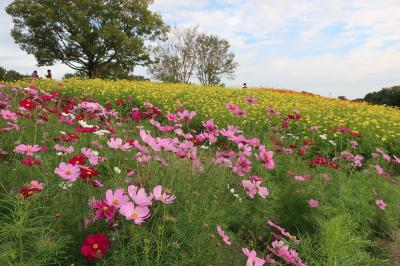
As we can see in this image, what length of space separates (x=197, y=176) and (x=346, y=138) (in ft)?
17.2

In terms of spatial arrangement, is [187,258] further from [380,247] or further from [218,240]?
[380,247]

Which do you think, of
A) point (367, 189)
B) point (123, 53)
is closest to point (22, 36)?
point (123, 53)

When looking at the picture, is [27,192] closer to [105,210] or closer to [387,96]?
[105,210]

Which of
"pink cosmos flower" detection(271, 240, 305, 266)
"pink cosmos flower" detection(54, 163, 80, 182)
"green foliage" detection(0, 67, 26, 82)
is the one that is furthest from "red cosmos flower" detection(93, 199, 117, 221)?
"green foliage" detection(0, 67, 26, 82)

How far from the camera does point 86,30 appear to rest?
2430 centimetres

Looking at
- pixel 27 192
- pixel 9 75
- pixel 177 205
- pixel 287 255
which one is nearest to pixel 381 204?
pixel 287 255

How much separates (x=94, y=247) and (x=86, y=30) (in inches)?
958

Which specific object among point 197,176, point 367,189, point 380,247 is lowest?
point 380,247

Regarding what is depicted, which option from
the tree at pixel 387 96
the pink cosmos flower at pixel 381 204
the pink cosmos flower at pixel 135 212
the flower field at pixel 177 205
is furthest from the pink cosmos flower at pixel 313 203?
the tree at pixel 387 96

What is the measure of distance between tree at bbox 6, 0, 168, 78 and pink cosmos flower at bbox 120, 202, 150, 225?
2331 centimetres

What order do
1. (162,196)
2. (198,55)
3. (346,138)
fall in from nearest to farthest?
(162,196), (346,138), (198,55)

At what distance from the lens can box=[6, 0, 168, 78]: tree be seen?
24453 mm

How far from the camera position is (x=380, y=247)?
12.8ft

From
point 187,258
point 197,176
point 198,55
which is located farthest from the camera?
point 198,55
